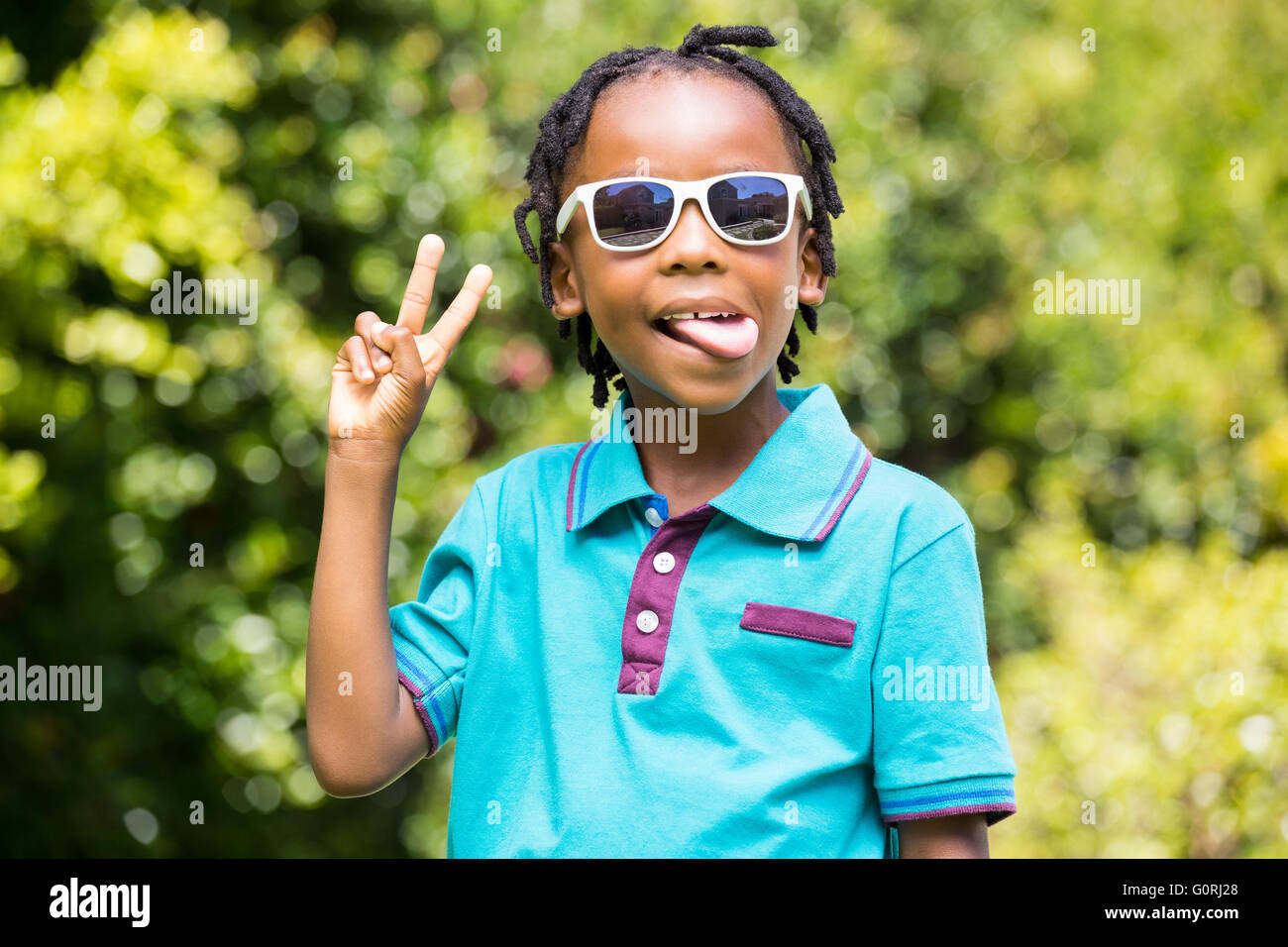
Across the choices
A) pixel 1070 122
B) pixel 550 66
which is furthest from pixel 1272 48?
pixel 550 66

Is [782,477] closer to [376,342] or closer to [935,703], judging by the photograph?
[935,703]

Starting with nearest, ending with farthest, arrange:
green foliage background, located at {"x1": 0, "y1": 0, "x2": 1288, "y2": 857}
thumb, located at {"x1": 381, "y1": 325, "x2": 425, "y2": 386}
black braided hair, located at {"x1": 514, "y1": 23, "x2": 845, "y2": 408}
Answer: thumb, located at {"x1": 381, "y1": 325, "x2": 425, "y2": 386}, black braided hair, located at {"x1": 514, "y1": 23, "x2": 845, "y2": 408}, green foliage background, located at {"x1": 0, "y1": 0, "x2": 1288, "y2": 857}

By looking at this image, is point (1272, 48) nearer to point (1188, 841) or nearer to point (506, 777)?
point (1188, 841)

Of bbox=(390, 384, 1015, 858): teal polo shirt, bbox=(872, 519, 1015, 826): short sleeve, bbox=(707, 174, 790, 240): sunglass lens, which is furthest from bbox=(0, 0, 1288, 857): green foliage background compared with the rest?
bbox=(872, 519, 1015, 826): short sleeve

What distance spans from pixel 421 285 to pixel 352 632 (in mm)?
474

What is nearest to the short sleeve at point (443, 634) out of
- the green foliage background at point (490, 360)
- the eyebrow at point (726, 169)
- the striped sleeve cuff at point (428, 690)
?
the striped sleeve cuff at point (428, 690)

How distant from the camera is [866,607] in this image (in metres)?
1.62

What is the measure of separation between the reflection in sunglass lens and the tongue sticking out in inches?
4.4

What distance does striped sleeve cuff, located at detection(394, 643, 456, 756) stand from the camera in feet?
5.66

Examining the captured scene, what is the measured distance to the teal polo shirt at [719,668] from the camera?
5.15ft

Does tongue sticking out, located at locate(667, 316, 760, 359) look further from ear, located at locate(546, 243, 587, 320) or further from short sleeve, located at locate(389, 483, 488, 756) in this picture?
short sleeve, located at locate(389, 483, 488, 756)

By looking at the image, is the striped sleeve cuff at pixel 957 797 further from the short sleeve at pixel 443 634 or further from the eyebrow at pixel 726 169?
the eyebrow at pixel 726 169

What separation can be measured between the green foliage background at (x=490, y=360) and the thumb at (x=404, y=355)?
7.07 ft

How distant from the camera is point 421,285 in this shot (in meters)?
1.76
